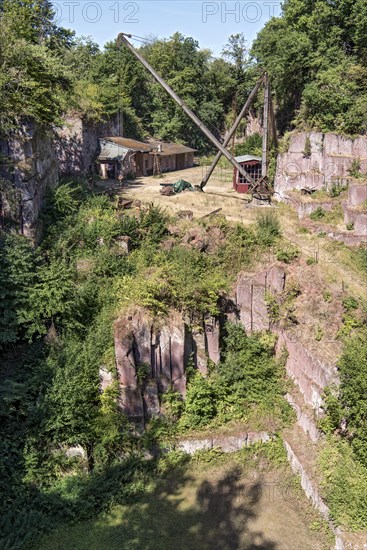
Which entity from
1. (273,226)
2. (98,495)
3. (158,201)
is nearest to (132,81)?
(158,201)

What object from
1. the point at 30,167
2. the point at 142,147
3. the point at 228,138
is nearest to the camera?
the point at 30,167

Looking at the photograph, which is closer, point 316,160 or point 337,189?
point 337,189

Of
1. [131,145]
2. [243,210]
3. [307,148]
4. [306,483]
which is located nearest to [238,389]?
[306,483]

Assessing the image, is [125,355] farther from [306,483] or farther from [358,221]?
[358,221]

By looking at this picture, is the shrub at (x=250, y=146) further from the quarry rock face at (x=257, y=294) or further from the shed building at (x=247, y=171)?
the quarry rock face at (x=257, y=294)

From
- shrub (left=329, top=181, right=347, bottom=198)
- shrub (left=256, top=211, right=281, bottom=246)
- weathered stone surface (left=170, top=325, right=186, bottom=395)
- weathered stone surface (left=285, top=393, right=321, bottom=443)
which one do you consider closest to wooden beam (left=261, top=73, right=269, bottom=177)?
shrub (left=329, top=181, right=347, bottom=198)

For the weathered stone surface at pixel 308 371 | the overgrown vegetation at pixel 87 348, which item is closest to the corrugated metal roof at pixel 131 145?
the overgrown vegetation at pixel 87 348
